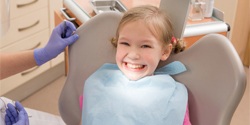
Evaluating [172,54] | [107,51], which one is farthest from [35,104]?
[172,54]

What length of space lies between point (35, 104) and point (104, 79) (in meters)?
1.29

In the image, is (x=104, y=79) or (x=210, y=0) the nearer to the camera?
(x=104, y=79)

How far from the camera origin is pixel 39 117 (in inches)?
59.2

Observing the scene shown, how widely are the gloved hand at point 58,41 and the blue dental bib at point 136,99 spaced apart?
19 cm

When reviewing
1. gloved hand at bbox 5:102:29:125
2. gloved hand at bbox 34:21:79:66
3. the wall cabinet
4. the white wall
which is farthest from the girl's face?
the white wall

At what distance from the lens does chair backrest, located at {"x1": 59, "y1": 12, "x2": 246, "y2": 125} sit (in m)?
1.03

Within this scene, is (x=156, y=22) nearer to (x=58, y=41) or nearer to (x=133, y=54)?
(x=133, y=54)

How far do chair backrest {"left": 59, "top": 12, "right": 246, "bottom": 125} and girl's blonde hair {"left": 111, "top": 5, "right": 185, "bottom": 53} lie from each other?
0.06 meters

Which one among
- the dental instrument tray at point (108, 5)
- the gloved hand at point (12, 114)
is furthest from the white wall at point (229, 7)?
the gloved hand at point (12, 114)

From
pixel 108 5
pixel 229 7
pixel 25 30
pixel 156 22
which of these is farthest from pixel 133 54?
pixel 229 7

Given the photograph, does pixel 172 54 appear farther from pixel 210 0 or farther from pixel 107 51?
pixel 210 0

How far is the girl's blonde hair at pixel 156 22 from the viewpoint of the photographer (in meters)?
1.16

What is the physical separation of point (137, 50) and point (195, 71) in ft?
0.67

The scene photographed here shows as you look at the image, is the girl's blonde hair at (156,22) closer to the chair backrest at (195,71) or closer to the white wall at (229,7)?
the chair backrest at (195,71)
